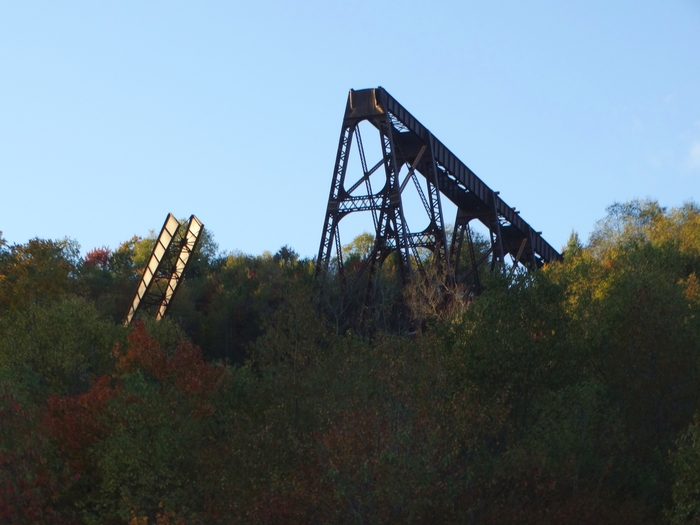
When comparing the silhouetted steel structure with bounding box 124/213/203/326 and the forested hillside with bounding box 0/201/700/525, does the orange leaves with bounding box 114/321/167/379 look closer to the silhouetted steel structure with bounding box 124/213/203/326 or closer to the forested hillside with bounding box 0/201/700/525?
the forested hillside with bounding box 0/201/700/525

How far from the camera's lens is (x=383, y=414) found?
25156mm

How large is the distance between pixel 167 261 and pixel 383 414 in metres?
18.6

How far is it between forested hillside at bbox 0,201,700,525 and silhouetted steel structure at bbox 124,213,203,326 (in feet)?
7.88

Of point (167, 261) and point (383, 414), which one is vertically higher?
point (167, 261)

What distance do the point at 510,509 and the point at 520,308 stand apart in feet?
33.4

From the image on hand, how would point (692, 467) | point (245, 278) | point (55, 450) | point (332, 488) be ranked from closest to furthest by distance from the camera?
1. point (332, 488)
2. point (692, 467)
3. point (55, 450)
4. point (245, 278)

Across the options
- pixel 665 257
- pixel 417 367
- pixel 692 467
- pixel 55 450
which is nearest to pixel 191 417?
pixel 55 450

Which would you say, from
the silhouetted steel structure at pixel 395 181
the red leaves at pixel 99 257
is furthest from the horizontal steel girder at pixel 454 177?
the red leaves at pixel 99 257

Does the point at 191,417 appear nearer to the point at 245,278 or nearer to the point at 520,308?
the point at 520,308

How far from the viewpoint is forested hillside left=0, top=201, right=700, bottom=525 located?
80.4 ft

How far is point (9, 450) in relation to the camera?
29.8m

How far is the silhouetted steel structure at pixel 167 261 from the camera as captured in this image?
4012cm

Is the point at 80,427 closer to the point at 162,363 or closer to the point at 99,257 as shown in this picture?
the point at 162,363

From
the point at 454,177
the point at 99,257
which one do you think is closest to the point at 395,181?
the point at 454,177
